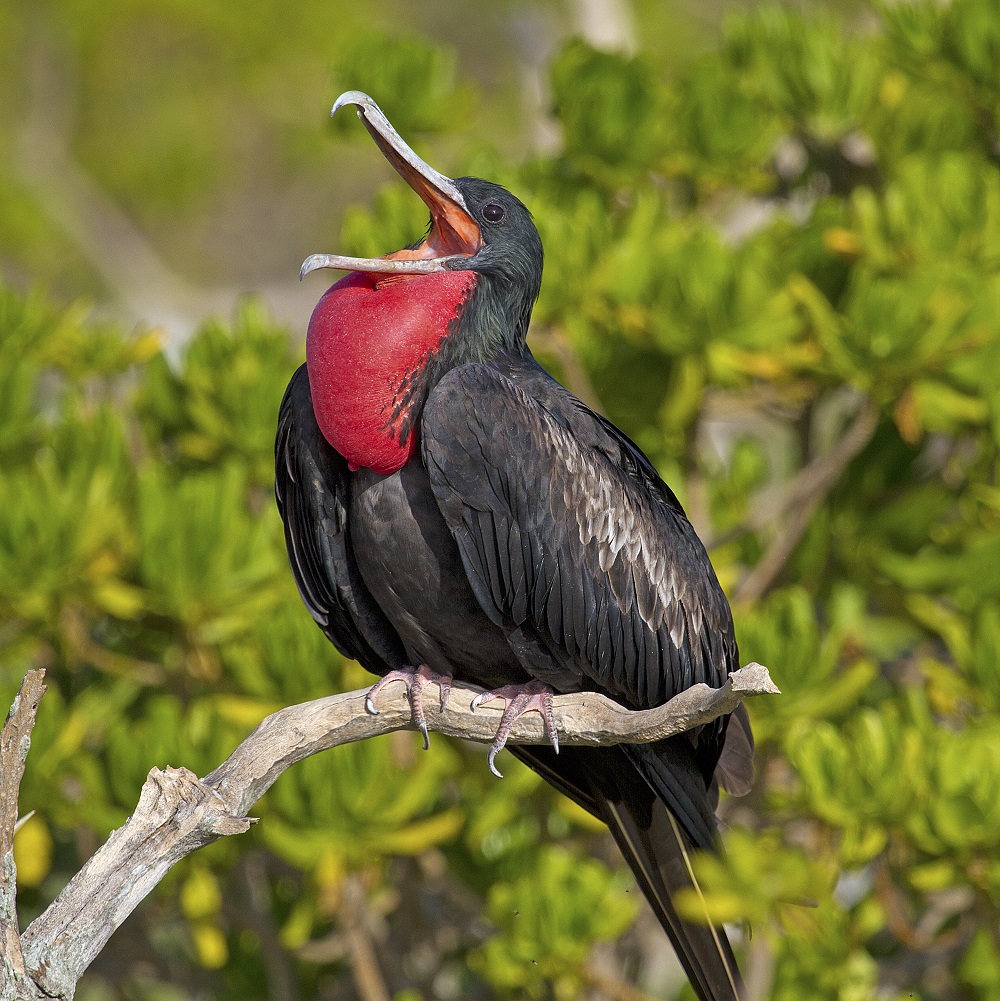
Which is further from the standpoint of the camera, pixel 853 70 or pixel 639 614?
pixel 853 70

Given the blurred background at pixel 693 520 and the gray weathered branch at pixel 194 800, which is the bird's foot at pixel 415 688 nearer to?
the gray weathered branch at pixel 194 800

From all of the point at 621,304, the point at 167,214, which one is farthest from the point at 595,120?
the point at 167,214

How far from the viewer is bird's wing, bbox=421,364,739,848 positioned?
2.01 metres

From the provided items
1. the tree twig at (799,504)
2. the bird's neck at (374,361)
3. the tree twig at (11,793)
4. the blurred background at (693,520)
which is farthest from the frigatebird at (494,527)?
the tree twig at (799,504)

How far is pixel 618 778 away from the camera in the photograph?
7.61 feet

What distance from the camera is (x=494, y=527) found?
2025mm

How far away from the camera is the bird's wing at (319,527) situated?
7.11 feet

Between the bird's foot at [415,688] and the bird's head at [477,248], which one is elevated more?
the bird's head at [477,248]

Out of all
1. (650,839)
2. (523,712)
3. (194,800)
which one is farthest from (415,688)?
(650,839)

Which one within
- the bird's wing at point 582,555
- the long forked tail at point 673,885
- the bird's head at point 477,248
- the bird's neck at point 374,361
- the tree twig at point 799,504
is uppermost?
the bird's head at point 477,248

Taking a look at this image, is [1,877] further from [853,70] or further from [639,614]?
[853,70]

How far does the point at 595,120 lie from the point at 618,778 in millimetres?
1747

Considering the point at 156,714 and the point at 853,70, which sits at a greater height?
the point at 853,70

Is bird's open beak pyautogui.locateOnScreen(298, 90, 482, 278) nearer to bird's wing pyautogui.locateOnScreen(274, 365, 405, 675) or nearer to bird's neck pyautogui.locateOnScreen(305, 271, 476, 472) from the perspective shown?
bird's neck pyautogui.locateOnScreen(305, 271, 476, 472)
